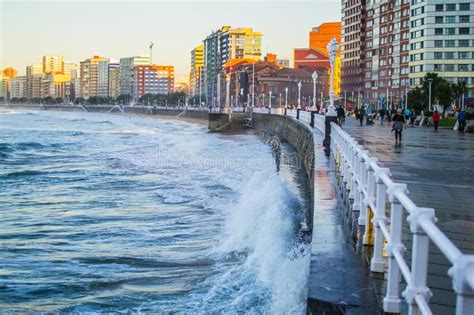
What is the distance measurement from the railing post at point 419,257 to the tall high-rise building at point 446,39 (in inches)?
4460

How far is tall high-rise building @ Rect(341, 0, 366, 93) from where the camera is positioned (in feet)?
438

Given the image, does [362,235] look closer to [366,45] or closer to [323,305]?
[323,305]

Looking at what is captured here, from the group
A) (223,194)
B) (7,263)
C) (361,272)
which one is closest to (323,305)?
(361,272)

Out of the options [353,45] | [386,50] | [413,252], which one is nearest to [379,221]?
[413,252]

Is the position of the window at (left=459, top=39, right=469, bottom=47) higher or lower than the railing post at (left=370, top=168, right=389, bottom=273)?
higher

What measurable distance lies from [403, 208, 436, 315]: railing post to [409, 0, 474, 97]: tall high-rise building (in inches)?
4460

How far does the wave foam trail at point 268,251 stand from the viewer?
23.6ft

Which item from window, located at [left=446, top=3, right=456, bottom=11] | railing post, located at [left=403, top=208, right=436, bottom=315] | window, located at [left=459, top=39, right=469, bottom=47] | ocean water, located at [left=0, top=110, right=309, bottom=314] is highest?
window, located at [left=446, top=3, right=456, bottom=11]

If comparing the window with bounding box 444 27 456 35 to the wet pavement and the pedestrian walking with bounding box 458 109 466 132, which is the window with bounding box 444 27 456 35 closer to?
the pedestrian walking with bounding box 458 109 466 132

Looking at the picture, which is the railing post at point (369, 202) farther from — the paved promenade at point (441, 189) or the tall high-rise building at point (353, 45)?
the tall high-rise building at point (353, 45)

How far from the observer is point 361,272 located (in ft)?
18.0

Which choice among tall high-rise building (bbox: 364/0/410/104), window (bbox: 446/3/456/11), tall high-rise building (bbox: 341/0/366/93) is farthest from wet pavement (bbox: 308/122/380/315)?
tall high-rise building (bbox: 341/0/366/93)

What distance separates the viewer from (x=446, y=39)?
111688mm

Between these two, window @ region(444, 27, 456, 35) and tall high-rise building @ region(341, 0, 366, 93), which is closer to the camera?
window @ region(444, 27, 456, 35)
